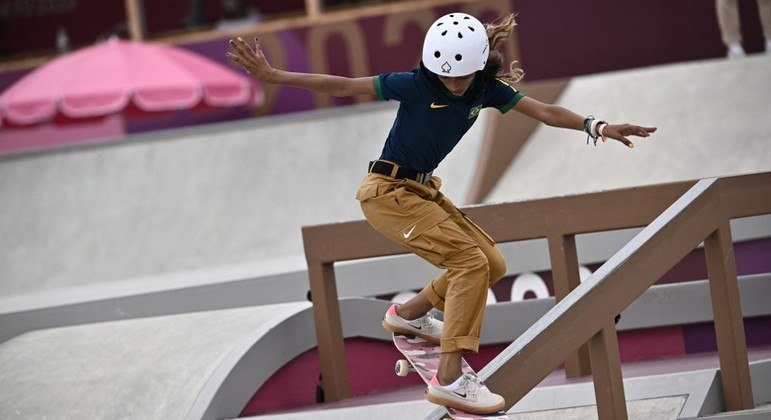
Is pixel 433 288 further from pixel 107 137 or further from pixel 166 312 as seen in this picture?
pixel 107 137

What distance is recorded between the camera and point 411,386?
6258 mm

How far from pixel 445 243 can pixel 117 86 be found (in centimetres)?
789

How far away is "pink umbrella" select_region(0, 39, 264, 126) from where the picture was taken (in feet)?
38.5

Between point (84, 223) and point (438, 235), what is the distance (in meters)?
9.19

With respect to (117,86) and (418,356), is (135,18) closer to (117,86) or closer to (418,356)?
(117,86)

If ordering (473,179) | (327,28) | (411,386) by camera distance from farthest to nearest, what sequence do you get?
(327,28) → (473,179) → (411,386)

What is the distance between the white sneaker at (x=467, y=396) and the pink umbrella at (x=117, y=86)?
25.7 ft

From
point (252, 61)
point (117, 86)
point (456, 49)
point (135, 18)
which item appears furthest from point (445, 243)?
point (135, 18)

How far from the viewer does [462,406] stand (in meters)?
4.46

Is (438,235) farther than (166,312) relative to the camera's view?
No

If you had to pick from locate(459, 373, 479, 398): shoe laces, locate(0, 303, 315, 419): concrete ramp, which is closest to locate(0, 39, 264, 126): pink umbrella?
locate(0, 303, 315, 419): concrete ramp

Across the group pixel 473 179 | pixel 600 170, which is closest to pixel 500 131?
pixel 473 179

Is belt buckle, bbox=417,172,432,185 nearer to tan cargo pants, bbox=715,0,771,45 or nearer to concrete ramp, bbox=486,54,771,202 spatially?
concrete ramp, bbox=486,54,771,202

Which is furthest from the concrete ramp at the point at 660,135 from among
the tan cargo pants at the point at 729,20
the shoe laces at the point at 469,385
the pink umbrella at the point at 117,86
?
the shoe laces at the point at 469,385
